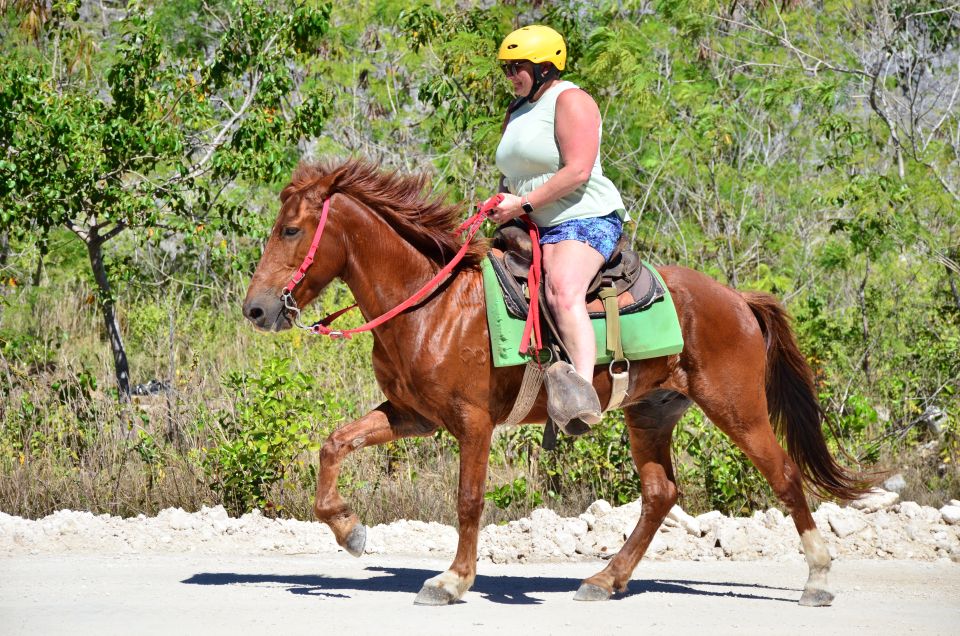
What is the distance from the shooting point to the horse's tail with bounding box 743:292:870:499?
21.8ft

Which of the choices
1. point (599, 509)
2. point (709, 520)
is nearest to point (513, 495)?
point (599, 509)

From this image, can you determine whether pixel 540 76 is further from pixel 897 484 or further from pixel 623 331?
pixel 897 484

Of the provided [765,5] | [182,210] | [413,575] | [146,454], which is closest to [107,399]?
[146,454]

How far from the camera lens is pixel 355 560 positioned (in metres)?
7.07

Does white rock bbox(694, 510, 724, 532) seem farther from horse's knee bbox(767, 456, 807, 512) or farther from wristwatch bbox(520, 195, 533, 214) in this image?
wristwatch bbox(520, 195, 533, 214)

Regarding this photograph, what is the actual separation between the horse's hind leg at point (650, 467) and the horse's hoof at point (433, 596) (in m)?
1.08

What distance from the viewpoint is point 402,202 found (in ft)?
19.2

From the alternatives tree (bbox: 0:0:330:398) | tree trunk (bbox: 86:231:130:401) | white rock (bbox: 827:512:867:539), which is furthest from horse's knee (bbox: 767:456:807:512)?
tree trunk (bbox: 86:231:130:401)

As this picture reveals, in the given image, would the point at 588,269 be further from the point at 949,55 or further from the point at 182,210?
the point at 949,55

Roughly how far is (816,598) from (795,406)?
4.34 feet

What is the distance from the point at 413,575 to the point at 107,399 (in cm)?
381

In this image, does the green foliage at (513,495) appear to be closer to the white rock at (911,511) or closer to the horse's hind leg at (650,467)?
the horse's hind leg at (650,467)

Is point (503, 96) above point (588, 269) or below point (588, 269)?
above

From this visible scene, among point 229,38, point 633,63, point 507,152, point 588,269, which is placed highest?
point 633,63
